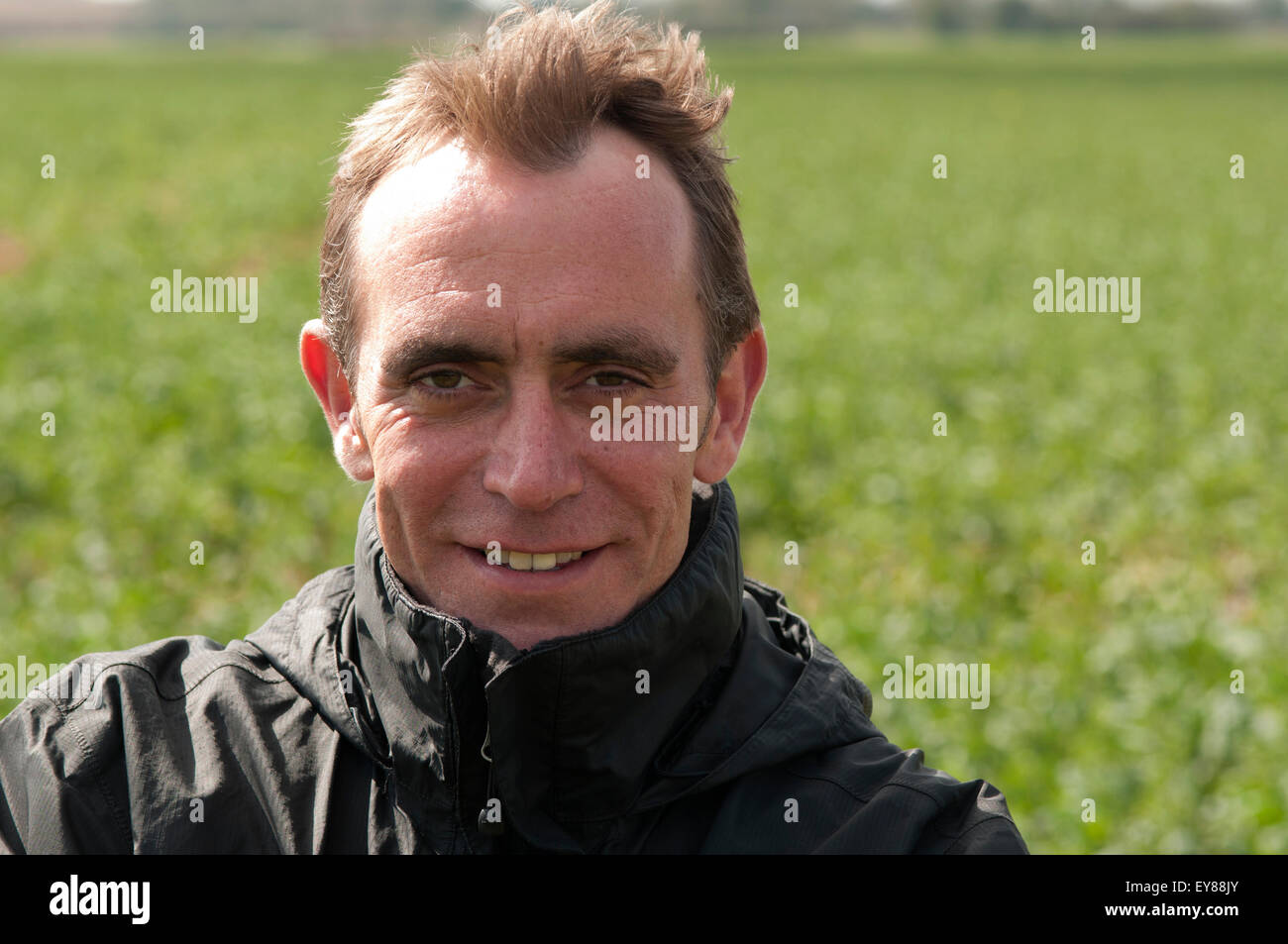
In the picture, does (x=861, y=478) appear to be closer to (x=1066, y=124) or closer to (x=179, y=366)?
(x=179, y=366)

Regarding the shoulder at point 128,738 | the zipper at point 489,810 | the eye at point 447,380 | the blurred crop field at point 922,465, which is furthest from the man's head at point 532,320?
the blurred crop field at point 922,465

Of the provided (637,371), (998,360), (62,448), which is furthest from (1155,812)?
(998,360)

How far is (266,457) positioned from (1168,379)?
8836 mm

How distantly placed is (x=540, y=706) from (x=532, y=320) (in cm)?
53

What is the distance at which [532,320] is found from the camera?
1.83 m

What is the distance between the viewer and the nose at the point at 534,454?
5.95 ft

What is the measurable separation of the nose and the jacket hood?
20cm

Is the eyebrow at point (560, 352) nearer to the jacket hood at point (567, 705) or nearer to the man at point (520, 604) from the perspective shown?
the man at point (520, 604)

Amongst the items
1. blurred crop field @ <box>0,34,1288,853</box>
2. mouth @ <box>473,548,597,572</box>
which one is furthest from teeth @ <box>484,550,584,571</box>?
blurred crop field @ <box>0,34,1288,853</box>

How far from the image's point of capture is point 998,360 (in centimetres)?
1373

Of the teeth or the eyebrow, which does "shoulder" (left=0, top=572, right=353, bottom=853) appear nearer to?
the teeth

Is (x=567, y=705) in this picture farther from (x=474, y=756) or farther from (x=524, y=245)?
(x=524, y=245)

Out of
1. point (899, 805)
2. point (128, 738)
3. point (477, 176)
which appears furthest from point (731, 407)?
point (128, 738)

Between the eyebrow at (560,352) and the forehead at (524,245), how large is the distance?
25 millimetres
